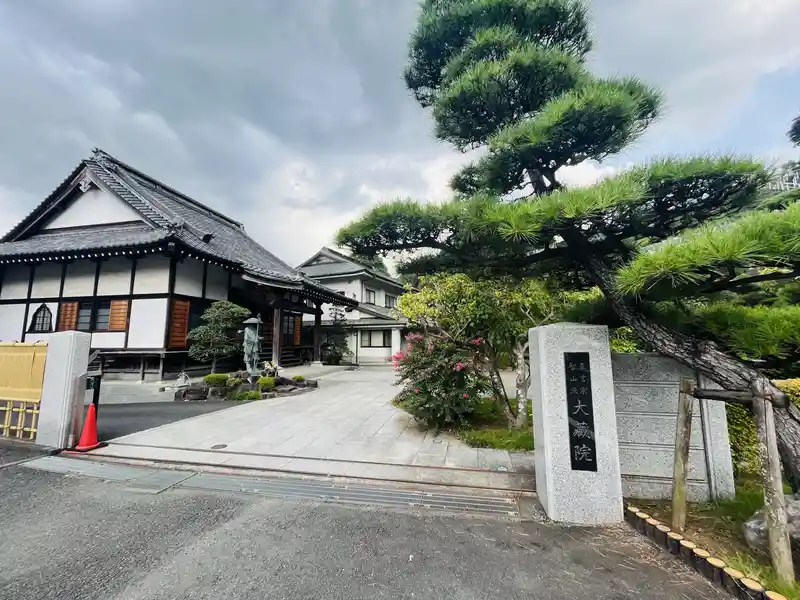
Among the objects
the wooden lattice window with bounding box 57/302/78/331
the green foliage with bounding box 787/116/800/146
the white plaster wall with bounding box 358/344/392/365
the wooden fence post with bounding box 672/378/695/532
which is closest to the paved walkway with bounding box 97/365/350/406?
the wooden lattice window with bounding box 57/302/78/331

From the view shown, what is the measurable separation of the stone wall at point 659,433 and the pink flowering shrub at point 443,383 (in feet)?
8.35

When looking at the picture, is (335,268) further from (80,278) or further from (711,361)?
(711,361)

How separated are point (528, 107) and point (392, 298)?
78.6 ft

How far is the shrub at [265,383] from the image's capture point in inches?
387

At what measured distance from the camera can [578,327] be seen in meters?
3.44

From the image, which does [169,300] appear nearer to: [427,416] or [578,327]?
[427,416]

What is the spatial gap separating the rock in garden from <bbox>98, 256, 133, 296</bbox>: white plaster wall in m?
14.9

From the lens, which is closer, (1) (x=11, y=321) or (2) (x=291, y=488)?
(2) (x=291, y=488)

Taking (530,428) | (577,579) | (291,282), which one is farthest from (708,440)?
(291,282)

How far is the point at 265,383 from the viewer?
9898 mm

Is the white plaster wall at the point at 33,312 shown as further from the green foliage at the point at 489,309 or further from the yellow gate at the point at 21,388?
the green foliage at the point at 489,309

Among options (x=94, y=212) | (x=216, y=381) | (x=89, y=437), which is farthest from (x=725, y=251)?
(x=94, y=212)

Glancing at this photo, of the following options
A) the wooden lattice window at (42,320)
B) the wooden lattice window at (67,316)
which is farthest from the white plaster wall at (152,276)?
the wooden lattice window at (42,320)

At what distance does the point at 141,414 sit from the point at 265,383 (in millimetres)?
3034
